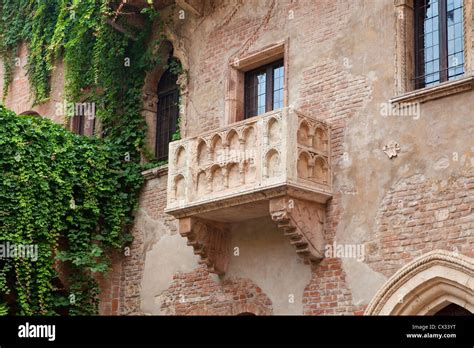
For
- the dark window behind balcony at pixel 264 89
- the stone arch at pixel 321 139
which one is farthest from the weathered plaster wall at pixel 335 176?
the dark window behind balcony at pixel 264 89

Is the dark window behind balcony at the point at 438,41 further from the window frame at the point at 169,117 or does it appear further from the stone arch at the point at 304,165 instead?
the window frame at the point at 169,117

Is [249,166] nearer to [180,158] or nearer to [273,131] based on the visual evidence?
[273,131]

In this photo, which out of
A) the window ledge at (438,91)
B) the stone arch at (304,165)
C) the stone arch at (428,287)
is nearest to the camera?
the stone arch at (428,287)

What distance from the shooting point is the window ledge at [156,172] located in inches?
562

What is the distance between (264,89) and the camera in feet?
43.8

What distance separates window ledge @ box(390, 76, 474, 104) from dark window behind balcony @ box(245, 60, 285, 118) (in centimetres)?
252

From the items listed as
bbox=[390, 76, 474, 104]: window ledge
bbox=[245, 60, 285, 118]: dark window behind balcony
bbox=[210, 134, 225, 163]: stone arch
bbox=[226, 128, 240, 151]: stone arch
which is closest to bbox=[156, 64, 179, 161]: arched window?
bbox=[245, 60, 285, 118]: dark window behind balcony

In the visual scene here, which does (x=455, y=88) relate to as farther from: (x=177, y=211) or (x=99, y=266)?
(x=99, y=266)

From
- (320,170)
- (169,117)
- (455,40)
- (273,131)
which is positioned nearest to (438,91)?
(455,40)

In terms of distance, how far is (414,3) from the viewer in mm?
11383

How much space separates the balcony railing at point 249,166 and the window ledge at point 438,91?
51.4 inches

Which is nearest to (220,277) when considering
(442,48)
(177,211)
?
(177,211)
